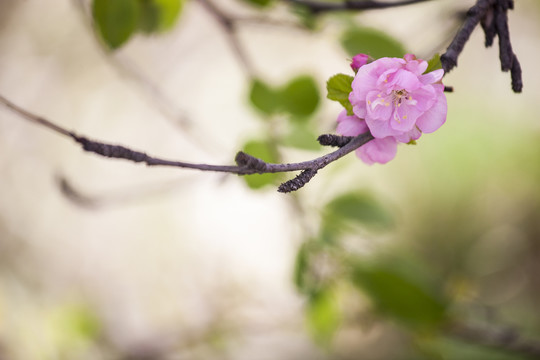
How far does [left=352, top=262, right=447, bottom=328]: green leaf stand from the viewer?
0.82m

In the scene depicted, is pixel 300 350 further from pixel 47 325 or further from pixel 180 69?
pixel 180 69

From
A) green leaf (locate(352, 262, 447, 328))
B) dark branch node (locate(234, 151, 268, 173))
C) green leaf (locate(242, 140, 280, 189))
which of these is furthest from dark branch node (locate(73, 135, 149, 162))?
green leaf (locate(352, 262, 447, 328))

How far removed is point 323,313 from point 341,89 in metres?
0.64

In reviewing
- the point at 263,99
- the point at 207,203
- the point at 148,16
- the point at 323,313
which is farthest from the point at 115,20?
the point at 207,203

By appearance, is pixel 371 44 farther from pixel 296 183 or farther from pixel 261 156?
pixel 296 183

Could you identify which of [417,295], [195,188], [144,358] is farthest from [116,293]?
[417,295]

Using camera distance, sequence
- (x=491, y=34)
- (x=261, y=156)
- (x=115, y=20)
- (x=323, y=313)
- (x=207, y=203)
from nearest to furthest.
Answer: (x=491, y=34) < (x=115, y=20) < (x=261, y=156) < (x=323, y=313) < (x=207, y=203)

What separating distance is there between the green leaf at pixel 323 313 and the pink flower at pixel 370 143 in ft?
1.81

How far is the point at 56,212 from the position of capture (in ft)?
5.41

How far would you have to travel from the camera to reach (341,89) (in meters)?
0.38

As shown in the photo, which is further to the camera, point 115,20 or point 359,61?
point 115,20

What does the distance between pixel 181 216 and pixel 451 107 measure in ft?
4.71

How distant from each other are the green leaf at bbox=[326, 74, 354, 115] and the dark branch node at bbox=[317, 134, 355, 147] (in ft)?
0.14

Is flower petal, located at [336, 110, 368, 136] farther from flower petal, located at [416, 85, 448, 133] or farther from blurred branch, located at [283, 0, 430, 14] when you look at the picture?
blurred branch, located at [283, 0, 430, 14]
